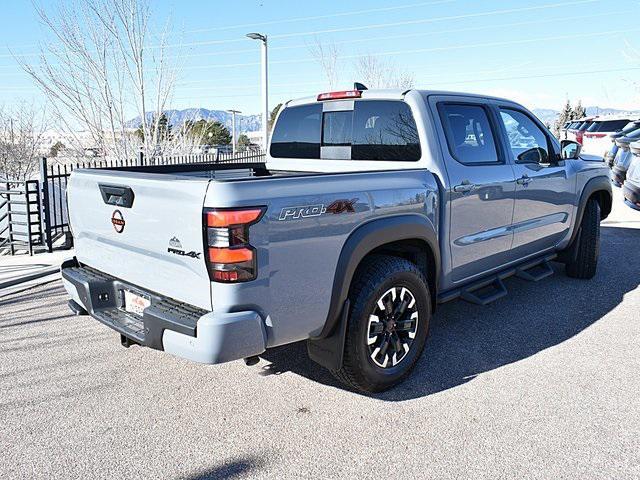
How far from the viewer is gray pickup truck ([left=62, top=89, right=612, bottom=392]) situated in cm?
252

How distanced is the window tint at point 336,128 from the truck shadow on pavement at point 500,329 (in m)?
1.67

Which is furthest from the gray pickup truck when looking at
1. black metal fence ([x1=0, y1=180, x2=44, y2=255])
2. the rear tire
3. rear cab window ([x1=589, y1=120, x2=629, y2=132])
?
rear cab window ([x1=589, y1=120, x2=629, y2=132])

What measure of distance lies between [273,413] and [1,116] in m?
32.5

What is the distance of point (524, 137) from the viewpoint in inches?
188

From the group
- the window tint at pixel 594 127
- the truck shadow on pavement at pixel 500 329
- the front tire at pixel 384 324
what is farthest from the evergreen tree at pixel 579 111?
the front tire at pixel 384 324

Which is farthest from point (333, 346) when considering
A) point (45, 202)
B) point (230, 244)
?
point (45, 202)

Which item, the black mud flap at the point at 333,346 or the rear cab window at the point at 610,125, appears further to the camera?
the rear cab window at the point at 610,125

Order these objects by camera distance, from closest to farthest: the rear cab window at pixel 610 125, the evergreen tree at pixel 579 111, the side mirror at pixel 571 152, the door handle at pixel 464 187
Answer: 1. the door handle at pixel 464 187
2. the side mirror at pixel 571 152
3. the rear cab window at pixel 610 125
4. the evergreen tree at pixel 579 111

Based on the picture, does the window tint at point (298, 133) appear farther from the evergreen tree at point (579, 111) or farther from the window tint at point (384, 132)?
the evergreen tree at point (579, 111)

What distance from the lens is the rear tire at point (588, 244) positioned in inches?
224

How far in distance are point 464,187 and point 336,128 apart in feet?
3.84

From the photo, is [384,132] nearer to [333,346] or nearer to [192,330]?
A: [333,346]

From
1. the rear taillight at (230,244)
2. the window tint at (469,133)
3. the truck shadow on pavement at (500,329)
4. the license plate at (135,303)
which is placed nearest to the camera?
the rear taillight at (230,244)

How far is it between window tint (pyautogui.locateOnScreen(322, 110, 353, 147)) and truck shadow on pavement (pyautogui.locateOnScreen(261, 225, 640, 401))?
167 cm
